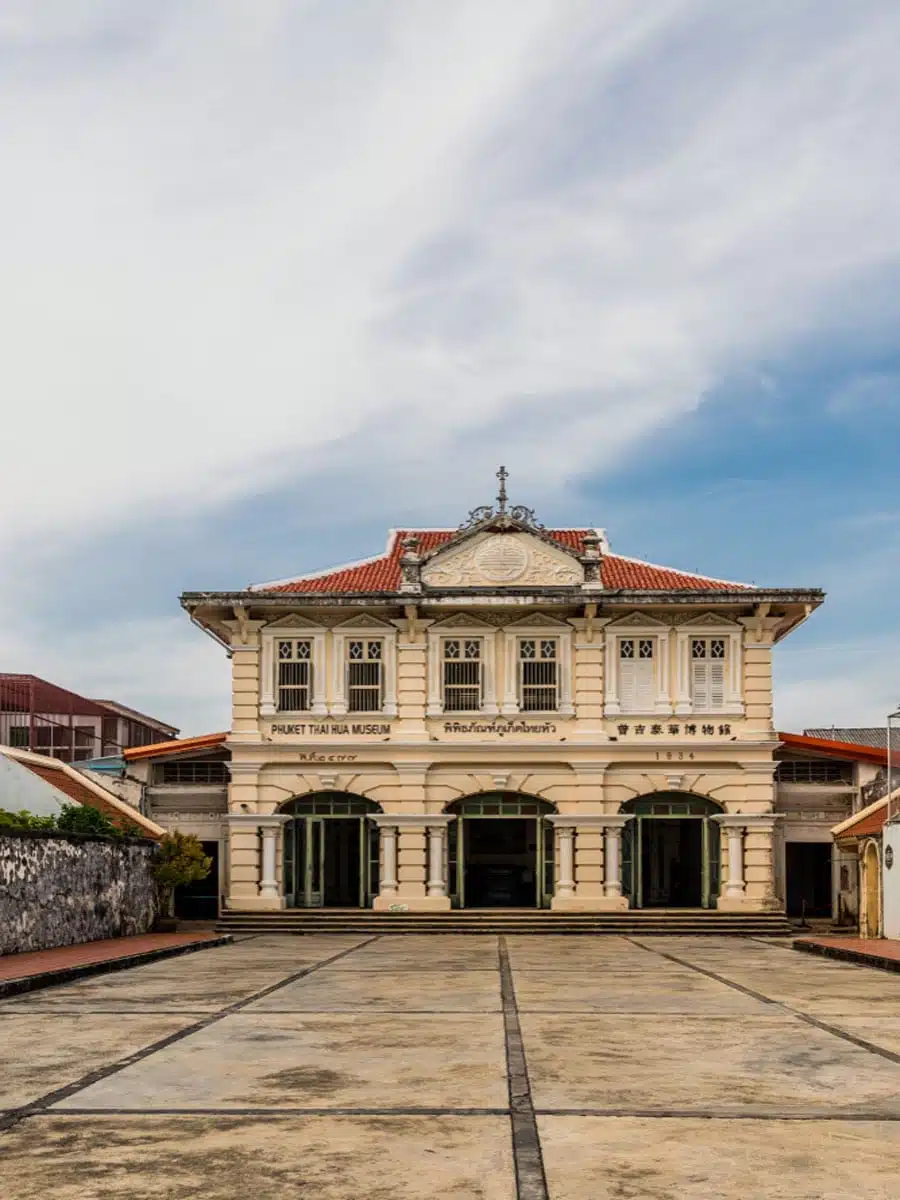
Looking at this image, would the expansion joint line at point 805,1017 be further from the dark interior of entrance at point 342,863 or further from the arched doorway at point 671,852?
the dark interior of entrance at point 342,863

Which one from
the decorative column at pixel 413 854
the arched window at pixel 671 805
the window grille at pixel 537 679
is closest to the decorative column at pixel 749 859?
the arched window at pixel 671 805

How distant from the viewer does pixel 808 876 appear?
3459 centimetres

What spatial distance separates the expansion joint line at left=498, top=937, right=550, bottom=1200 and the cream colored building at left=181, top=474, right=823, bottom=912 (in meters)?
20.6

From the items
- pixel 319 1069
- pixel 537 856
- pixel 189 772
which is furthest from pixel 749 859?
pixel 319 1069

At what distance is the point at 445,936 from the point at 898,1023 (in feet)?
60.4

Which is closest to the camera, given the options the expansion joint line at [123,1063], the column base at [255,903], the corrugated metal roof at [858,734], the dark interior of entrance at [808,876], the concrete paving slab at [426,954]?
the expansion joint line at [123,1063]

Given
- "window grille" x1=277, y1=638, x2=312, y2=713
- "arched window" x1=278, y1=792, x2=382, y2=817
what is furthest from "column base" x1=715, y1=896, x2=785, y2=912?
"window grille" x1=277, y1=638, x2=312, y2=713

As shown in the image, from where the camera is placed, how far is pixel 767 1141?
698 centimetres

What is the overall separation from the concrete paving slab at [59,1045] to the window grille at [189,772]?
854 inches

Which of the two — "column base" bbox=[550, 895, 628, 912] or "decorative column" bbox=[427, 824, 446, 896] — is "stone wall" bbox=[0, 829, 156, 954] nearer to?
"decorative column" bbox=[427, 824, 446, 896]

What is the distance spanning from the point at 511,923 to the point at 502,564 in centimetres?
811

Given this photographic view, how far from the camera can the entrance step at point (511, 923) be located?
31359 millimetres

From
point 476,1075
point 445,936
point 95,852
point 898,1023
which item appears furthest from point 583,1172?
point 445,936

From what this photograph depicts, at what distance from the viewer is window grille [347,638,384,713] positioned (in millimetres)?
33344
